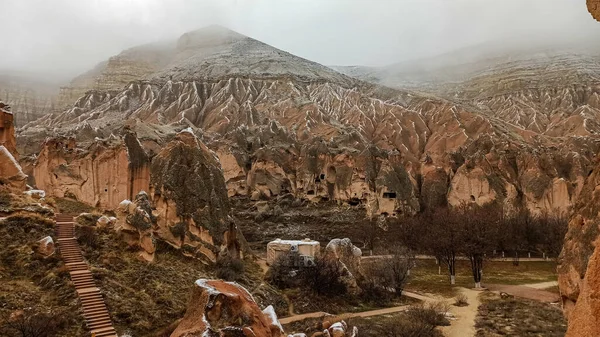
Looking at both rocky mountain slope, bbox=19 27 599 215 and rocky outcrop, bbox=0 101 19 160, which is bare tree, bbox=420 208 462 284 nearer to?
rocky mountain slope, bbox=19 27 599 215

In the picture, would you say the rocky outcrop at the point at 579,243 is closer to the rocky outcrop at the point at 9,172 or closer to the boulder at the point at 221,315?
the boulder at the point at 221,315

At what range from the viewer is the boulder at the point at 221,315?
735cm

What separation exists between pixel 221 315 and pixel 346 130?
266 feet

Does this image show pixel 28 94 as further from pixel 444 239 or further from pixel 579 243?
pixel 579 243

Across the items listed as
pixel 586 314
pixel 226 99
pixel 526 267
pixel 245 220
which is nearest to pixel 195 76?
pixel 226 99

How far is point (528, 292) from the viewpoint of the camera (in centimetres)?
3131

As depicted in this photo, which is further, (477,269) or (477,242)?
(477,242)

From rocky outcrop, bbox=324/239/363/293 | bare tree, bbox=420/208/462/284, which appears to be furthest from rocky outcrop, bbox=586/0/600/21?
bare tree, bbox=420/208/462/284

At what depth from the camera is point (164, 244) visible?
24562mm

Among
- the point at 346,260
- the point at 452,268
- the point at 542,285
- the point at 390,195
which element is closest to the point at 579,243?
the point at 346,260

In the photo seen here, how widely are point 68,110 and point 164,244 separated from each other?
113m

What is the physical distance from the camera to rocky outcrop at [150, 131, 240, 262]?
25969 millimetres

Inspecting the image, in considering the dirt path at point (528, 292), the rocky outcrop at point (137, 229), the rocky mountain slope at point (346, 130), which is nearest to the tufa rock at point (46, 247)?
the rocky outcrop at point (137, 229)

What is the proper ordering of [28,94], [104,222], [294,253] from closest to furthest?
[104,222] < [294,253] < [28,94]
